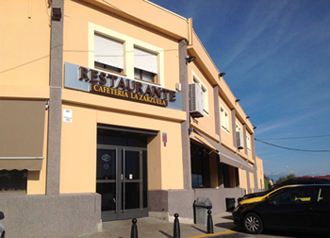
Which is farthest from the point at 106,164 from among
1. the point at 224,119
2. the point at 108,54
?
the point at 224,119

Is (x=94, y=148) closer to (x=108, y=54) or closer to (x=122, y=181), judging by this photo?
(x=122, y=181)

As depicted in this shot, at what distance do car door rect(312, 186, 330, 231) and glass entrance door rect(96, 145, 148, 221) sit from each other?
18.7 ft

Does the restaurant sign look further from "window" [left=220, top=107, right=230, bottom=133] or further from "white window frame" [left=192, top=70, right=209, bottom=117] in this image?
"window" [left=220, top=107, right=230, bottom=133]

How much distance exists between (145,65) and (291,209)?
7.12m

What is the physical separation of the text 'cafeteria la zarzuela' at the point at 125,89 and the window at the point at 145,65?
0.79 metres

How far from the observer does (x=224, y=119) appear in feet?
72.8

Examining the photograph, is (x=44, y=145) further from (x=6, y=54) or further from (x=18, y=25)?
(x=18, y=25)

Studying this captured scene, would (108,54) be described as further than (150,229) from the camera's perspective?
Yes

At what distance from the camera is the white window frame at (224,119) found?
69.5ft

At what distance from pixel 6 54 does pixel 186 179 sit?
758 centimetres

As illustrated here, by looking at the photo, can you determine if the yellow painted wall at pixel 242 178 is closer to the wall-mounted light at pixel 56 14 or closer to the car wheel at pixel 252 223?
the car wheel at pixel 252 223

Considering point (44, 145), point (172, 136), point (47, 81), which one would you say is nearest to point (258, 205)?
point (172, 136)

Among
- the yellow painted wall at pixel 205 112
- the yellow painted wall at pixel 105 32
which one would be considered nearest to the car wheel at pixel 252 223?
the yellow painted wall at pixel 205 112

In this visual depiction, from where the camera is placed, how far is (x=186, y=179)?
481 inches
